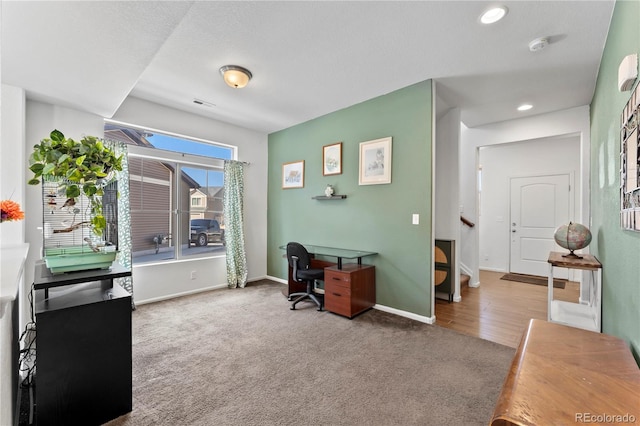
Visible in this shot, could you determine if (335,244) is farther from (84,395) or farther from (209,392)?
(84,395)

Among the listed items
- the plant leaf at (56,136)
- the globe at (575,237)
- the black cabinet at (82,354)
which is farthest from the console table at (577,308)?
the plant leaf at (56,136)

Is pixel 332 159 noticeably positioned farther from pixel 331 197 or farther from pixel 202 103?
pixel 202 103

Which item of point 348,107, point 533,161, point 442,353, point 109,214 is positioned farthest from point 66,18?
point 533,161

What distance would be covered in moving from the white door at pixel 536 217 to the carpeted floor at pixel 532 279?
21 centimetres

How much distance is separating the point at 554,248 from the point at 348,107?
15.5 feet

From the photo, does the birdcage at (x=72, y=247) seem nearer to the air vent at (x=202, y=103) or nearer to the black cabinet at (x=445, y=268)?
the air vent at (x=202, y=103)

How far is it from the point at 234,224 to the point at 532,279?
552 cm

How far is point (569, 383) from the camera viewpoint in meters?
1.00

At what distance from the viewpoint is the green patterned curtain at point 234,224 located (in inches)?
178

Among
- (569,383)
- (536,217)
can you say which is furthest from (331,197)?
(536,217)

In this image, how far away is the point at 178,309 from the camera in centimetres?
355

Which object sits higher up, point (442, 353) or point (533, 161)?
point (533, 161)

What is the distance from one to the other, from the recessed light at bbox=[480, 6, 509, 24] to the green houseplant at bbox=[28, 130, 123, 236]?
2.75 metres

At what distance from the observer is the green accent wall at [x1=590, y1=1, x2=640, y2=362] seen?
54.5 inches
